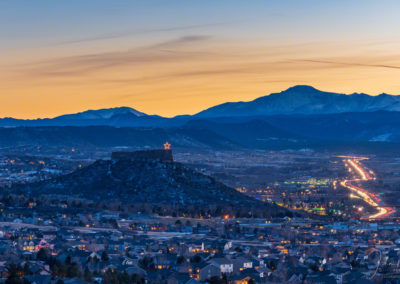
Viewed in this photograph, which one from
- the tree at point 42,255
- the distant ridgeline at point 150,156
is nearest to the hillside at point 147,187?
the distant ridgeline at point 150,156

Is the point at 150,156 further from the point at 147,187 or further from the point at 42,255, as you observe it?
the point at 42,255

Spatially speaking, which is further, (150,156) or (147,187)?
(150,156)

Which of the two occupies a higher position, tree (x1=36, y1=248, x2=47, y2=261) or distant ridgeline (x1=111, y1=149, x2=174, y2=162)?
distant ridgeline (x1=111, y1=149, x2=174, y2=162)

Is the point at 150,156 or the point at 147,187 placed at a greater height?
the point at 150,156

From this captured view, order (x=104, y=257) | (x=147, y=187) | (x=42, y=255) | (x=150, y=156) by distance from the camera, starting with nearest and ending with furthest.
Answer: (x=42, y=255)
(x=104, y=257)
(x=147, y=187)
(x=150, y=156)

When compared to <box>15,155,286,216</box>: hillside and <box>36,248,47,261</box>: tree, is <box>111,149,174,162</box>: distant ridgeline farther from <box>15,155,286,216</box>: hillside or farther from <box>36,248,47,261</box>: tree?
<box>36,248,47,261</box>: tree

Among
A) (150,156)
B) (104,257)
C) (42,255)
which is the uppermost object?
(150,156)

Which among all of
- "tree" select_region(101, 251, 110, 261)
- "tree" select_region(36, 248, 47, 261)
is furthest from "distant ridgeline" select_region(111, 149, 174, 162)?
"tree" select_region(36, 248, 47, 261)

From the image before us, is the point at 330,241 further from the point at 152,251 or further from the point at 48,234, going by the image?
the point at 48,234

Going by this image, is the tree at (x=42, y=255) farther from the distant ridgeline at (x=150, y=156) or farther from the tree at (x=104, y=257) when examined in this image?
the distant ridgeline at (x=150, y=156)

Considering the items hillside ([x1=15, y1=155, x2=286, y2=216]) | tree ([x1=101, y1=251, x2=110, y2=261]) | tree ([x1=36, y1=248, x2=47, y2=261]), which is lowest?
tree ([x1=101, y1=251, x2=110, y2=261])

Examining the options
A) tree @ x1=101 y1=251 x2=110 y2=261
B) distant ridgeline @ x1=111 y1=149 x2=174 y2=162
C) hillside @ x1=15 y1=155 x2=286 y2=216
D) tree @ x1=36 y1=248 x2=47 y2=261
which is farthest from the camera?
distant ridgeline @ x1=111 y1=149 x2=174 y2=162

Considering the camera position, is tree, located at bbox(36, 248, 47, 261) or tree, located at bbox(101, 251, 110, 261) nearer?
tree, located at bbox(36, 248, 47, 261)

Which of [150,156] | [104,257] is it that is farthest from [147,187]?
[104,257]
